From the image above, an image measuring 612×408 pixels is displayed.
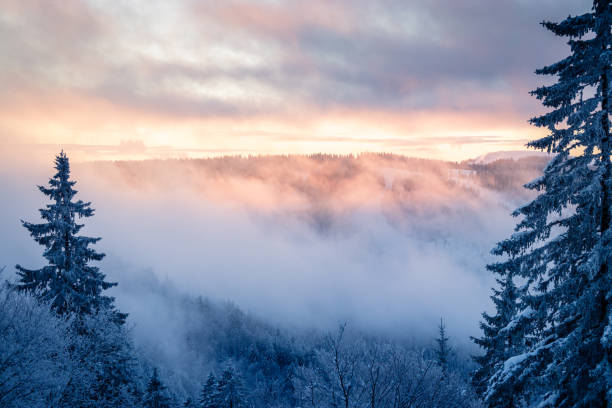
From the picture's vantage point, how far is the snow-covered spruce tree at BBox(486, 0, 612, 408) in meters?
7.40

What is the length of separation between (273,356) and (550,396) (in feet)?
446

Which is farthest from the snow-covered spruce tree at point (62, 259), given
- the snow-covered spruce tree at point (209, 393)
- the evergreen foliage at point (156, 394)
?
the snow-covered spruce tree at point (209, 393)

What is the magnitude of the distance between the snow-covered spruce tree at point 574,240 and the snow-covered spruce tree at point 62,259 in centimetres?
1999

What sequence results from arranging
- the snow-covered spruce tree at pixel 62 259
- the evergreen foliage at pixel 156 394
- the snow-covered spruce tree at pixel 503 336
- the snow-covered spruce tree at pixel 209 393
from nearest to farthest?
the snow-covered spruce tree at pixel 503 336, the snow-covered spruce tree at pixel 62 259, the evergreen foliage at pixel 156 394, the snow-covered spruce tree at pixel 209 393

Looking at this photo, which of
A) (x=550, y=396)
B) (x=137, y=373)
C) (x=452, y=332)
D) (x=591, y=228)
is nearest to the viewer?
(x=591, y=228)

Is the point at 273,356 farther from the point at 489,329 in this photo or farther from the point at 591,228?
the point at 591,228

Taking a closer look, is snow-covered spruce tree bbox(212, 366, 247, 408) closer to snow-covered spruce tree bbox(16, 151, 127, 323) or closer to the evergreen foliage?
the evergreen foliage

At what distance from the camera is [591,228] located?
7.71 meters

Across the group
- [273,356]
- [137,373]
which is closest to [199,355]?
[273,356]

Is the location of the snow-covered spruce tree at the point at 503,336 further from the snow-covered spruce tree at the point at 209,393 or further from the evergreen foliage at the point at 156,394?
the snow-covered spruce tree at the point at 209,393

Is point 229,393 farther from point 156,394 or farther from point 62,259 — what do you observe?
point 62,259

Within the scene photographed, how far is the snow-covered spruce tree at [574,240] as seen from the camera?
740 centimetres

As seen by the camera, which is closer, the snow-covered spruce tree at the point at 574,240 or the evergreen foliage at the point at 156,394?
the snow-covered spruce tree at the point at 574,240

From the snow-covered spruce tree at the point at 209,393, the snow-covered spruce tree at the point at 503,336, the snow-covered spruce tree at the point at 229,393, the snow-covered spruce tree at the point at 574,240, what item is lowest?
the snow-covered spruce tree at the point at 209,393
